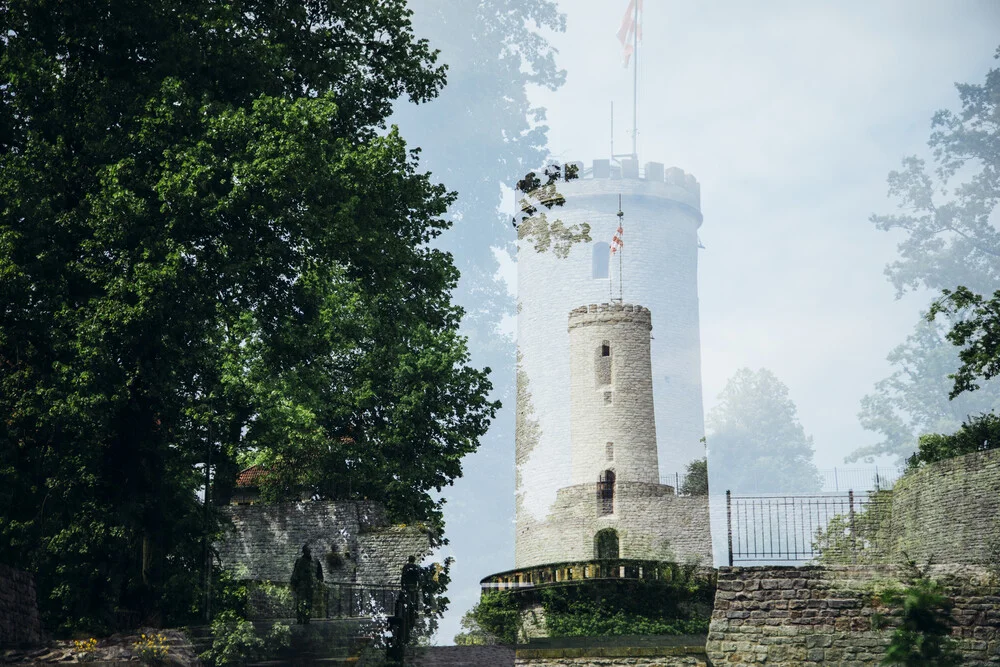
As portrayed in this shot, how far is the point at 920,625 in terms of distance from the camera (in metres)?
14.5

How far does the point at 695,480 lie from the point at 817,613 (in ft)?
114

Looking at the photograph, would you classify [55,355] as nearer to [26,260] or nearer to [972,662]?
[26,260]

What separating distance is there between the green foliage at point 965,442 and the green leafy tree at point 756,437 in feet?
130

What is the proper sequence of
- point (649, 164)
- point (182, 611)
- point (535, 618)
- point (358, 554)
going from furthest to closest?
point (649, 164)
point (535, 618)
point (358, 554)
point (182, 611)

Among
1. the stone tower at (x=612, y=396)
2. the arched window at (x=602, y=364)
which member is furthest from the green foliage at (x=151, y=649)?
the arched window at (x=602, y=364)

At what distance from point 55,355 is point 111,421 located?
49.8 inches

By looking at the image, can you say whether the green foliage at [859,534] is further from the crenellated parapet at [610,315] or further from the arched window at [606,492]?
the crenellated parapet at [610,315]

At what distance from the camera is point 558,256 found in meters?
57.2

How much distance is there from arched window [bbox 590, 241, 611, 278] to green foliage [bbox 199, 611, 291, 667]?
36494mm

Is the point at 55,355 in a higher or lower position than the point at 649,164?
lower

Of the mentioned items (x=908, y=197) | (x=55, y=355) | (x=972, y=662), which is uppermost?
(x=908, y=197)

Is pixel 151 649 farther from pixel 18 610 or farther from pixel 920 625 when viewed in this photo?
pixel 920 625

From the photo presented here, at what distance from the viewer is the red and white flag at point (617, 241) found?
57.7 m

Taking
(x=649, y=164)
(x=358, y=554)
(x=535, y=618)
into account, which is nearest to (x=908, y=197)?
(x=649, y=164)
